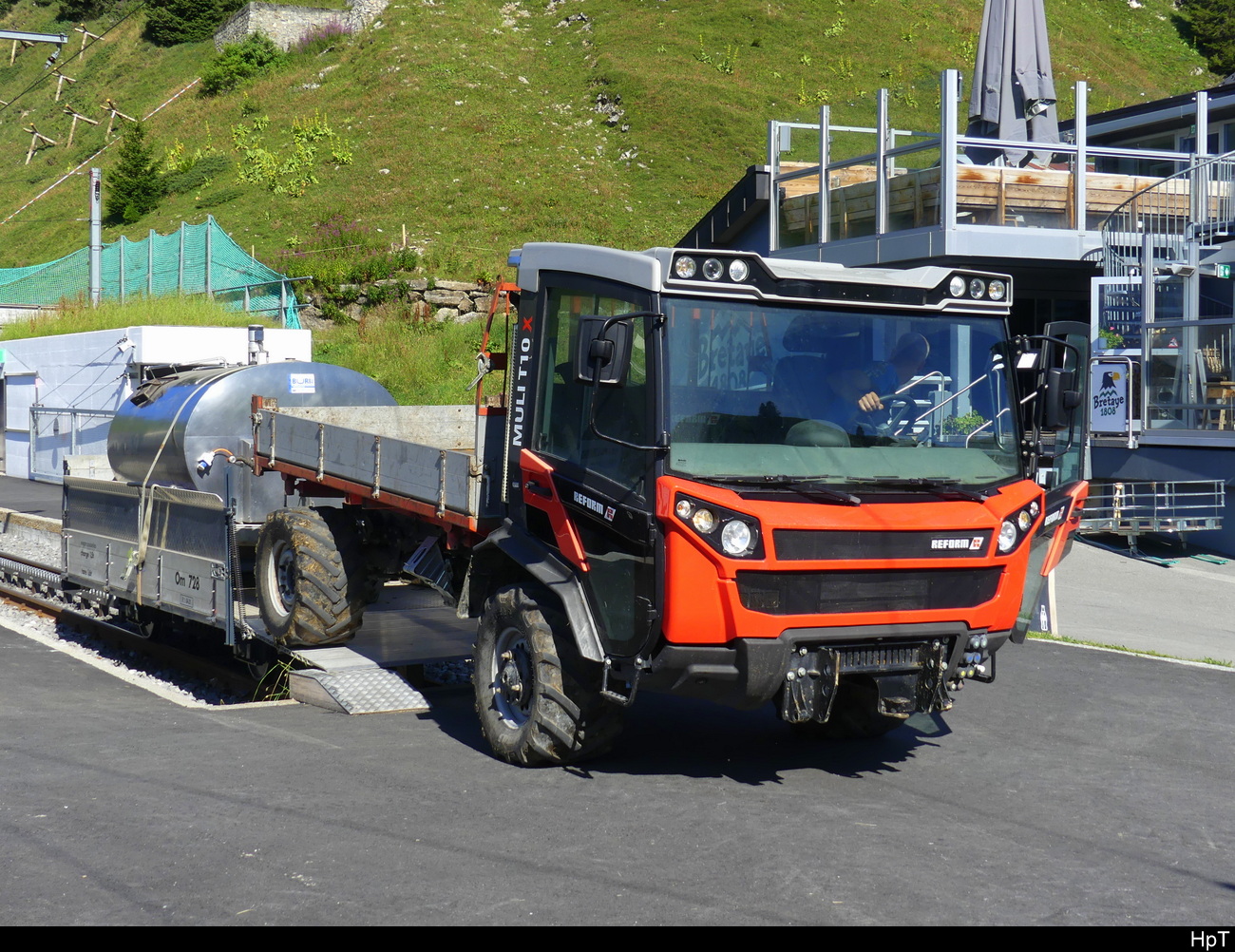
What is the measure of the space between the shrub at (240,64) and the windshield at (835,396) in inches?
2260

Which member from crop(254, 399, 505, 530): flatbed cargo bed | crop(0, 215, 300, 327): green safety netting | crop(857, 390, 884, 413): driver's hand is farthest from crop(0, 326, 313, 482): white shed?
crop(857, 390, 884, 413): driver's hand

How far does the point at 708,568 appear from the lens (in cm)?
579

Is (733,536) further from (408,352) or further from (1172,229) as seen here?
(408,352)

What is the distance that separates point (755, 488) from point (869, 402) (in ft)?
2.87

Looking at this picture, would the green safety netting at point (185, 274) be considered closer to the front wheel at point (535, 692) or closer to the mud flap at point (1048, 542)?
the front wheel at point (535, 692)

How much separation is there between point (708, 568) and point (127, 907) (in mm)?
2792

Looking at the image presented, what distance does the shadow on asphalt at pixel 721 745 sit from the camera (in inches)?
275

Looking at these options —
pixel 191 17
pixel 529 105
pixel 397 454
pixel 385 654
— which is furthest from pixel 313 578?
pixel 191 17

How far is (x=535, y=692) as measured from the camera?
6.60m

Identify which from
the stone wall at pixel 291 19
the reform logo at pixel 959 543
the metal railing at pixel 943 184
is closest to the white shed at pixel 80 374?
the metal railing at pixel 943 184

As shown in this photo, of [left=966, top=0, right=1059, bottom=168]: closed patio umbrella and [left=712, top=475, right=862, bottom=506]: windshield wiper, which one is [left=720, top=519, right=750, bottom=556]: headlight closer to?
[left=712, top=475, right=862, bottom=506]: windshield wiper

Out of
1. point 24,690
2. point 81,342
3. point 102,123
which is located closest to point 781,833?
point 24,690

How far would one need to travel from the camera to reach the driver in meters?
6.32

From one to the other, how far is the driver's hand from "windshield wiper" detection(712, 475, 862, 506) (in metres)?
0.54
